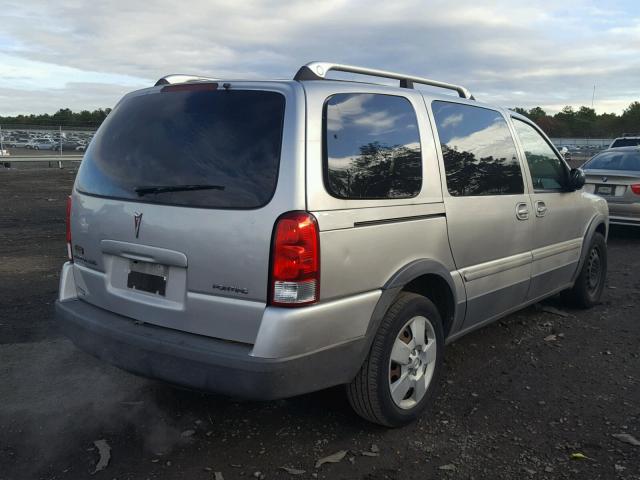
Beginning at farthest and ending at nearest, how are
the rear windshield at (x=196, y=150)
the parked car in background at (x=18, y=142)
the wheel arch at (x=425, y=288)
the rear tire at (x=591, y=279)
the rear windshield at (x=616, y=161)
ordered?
the parked car in background at (x=18, y=142) → the rear windshield at (x=616, y=161) → the rear tire at (x=591, y=279) → the wheel arch at (x=425, y=288) → the rear windshield at (x=196, y=150)

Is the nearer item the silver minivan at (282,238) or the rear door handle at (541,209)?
the silver minivan at (282,238)

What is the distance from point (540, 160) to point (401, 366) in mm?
2457

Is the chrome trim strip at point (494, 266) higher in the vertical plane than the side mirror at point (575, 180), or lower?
lower

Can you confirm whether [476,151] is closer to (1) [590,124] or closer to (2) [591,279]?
(2) [591,279]

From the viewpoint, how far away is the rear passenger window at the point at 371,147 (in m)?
2.95

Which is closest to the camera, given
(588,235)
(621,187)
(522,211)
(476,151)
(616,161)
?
(476,151)

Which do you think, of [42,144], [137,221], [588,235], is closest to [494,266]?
[588,235]

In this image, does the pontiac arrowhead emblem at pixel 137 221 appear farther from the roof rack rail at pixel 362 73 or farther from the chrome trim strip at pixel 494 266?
the chrome trim strip at pixel 494 266

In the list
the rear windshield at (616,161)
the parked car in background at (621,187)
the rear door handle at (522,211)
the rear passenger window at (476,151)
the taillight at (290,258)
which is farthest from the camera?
the rear windshield at (616,161)

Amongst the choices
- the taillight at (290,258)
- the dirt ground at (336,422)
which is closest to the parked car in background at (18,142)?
the dirt ground at (336,422)

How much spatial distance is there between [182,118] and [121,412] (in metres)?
1.81

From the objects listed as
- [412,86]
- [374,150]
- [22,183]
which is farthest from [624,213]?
[22,183]

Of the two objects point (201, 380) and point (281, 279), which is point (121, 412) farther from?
point (281, 279)

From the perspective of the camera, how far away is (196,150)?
300 cm
